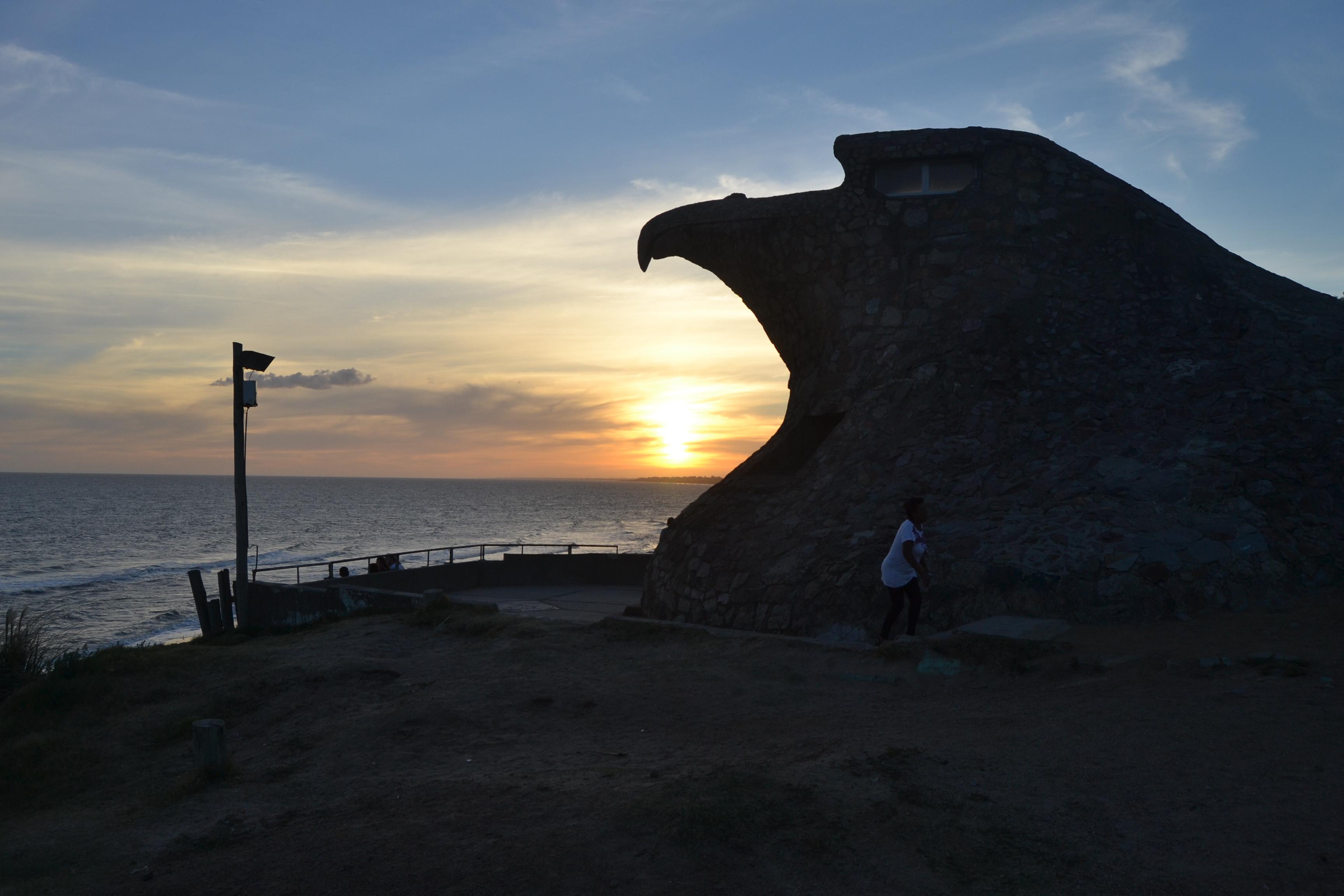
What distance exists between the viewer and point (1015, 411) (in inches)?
479

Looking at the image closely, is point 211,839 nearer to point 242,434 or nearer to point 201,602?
point 242,434

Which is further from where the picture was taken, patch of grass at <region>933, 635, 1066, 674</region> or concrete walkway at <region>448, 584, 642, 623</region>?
concrete walkway at <region>448, 584, 642, 623</region>

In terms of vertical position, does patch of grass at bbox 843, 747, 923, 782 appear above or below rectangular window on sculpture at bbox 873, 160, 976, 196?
below

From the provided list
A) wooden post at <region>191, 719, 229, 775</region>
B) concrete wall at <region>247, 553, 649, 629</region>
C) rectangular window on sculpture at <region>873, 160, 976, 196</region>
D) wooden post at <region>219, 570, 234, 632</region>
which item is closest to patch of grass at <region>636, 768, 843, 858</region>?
wooden post at <region>191, 719, 229, 775</region>

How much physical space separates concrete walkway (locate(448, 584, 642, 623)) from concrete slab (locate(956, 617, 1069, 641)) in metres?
7.06

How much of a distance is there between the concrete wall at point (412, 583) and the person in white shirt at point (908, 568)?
27.0 feet

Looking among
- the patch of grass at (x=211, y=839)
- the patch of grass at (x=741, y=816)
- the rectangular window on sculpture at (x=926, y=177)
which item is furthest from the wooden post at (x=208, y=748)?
the rectangular window on sculpture at (x=926, y=177)

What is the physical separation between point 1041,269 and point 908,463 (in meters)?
3.75

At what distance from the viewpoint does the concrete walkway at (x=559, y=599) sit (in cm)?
1630

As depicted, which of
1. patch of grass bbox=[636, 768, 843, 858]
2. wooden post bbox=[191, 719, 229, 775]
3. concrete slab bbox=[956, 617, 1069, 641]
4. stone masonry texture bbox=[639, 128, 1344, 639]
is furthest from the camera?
stone masonry texture bbox=[639, 128, 1344, 639]

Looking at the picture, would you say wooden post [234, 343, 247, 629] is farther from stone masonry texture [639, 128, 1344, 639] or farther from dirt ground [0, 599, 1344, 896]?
stone masonry texture [639, 128, 1344, 639]

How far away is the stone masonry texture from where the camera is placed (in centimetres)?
1012

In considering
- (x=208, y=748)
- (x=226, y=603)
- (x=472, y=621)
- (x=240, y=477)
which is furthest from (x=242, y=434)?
(x=208, y=748)

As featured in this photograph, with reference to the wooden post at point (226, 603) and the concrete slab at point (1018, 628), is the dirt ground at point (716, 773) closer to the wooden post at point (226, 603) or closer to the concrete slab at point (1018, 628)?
the concrete slab at point (1018, 628)
